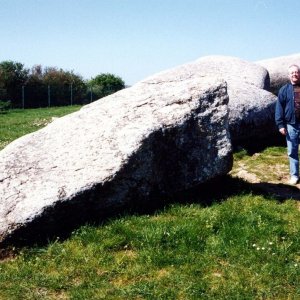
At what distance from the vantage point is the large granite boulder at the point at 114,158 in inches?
247

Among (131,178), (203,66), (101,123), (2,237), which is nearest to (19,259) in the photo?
(2,237)

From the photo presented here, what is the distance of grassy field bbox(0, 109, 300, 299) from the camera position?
501 cm

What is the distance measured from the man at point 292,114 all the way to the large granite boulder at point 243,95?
255 cm

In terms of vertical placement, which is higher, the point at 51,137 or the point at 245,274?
the point at 51,137

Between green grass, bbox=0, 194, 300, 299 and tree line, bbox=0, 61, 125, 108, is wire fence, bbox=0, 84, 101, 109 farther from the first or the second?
green grass, bbox=0, 194, 300, 299

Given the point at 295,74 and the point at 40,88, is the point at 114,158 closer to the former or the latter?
the point at 295,74

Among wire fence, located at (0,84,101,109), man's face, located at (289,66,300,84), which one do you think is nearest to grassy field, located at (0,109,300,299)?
man's face, located at (289,66,300,84)

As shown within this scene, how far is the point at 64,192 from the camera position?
6312 mm

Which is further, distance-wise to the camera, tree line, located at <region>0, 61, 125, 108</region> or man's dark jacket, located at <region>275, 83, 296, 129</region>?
tree line, located at <region>0, 61, 125, 108</region>

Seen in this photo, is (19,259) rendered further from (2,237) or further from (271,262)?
(271,262)

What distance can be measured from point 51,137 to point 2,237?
212cm

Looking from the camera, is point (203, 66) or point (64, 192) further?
point (203, 66)

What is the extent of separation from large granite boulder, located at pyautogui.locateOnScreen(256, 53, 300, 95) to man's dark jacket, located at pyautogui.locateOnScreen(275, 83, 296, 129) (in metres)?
12.7

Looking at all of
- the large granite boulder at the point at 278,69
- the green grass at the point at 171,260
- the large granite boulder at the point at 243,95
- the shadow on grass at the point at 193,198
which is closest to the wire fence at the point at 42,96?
the large granite boulder at the point at 278,69
